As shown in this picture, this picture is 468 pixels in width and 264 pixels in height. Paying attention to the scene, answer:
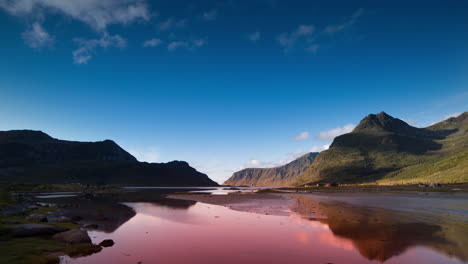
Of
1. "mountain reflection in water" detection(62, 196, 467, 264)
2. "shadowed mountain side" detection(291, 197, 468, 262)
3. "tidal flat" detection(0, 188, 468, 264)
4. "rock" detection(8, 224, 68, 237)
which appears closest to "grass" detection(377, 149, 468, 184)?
"shadowed mountain side" detection(291, 197, 468, 262)

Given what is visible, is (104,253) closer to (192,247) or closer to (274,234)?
(192,247)

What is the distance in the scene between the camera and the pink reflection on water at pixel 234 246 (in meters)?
14.2

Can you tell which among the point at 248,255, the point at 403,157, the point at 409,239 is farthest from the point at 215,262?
the point at 403,157

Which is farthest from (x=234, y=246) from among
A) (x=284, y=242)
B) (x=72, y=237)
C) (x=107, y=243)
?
(x=72, y=237)

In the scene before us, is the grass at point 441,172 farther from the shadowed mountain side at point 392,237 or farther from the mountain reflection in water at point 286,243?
the mountain reflection in water at point 286,243

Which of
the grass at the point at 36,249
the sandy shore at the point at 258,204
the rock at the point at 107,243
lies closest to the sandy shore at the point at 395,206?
the sandy shore at the point at 258,204

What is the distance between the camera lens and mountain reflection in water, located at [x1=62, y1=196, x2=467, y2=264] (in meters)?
14.3

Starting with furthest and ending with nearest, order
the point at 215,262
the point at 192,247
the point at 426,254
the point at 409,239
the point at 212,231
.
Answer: the point at 212,231 → the point at 409,239 → the point at 192,247 → the point at 426,254 → the point at 215,262

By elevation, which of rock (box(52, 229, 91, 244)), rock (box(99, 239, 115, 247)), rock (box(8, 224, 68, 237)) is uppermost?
rock (box(8, 224, 68, 237))

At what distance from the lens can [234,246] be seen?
17188mm

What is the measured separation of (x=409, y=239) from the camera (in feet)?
60.5

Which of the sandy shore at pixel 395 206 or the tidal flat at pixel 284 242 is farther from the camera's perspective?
the sandy shore at pixel 395 206

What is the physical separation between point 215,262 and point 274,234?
27.8 ft

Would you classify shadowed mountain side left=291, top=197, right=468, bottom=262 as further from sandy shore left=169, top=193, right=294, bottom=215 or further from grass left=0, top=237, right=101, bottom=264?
grass left=0, top=237, right=101, bottom=264
